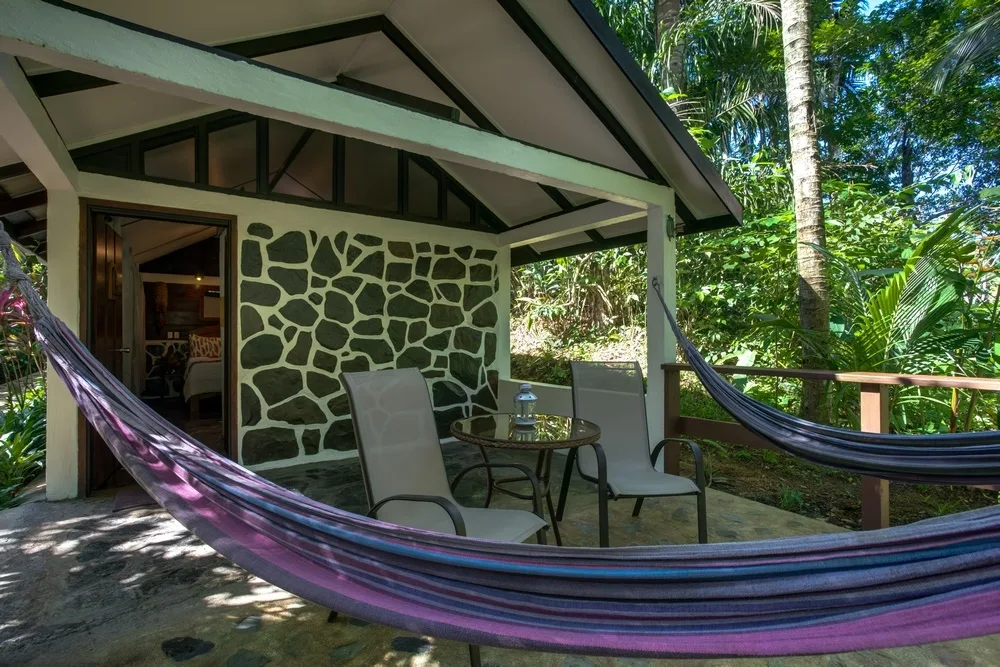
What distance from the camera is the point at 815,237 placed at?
3650 millimetres

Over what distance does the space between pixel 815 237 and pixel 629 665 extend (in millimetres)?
Result: 3387

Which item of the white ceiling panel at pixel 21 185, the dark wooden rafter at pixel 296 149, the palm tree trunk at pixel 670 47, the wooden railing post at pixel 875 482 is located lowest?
the wooden railing post at pixel 875 482

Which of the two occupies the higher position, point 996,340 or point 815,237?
point 815,237

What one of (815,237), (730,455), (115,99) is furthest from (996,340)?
→ (115,99)

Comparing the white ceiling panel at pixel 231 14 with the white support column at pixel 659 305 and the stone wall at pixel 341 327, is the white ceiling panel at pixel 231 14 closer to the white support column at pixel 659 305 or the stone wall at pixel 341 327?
the stone wall at pixel 341 327

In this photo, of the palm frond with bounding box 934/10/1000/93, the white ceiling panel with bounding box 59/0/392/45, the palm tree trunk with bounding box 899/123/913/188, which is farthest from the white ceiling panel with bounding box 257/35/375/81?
the palm tree trunk with bounding box 899/123/913/188

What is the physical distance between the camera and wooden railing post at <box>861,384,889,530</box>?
2488 mm

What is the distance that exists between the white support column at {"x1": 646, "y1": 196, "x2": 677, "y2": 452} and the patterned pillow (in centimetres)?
625

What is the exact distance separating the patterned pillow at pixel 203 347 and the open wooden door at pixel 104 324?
356 centimetres

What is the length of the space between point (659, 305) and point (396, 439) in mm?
2394

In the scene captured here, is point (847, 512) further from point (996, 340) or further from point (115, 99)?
point (115, 99)

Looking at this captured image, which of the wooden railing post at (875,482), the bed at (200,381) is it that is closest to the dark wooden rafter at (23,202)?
the bed at (200,381)

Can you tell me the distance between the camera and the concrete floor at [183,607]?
1589 mm

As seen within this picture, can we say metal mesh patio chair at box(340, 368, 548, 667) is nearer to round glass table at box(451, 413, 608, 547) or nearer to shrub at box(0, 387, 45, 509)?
round glass table at box(451, 413, 608, 547)
